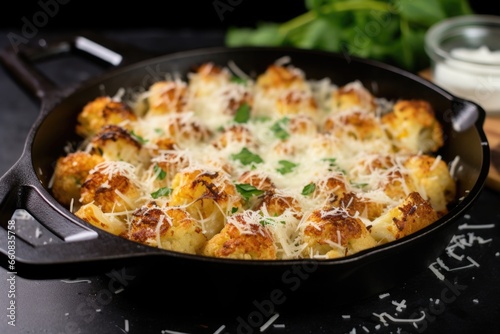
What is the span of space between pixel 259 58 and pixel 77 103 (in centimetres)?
Result: 90

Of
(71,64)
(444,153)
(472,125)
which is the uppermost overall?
(472,125)

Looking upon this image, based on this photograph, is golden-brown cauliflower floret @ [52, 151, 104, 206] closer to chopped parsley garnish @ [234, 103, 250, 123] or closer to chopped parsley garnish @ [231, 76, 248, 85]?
chopped parsley garnish @ [234, 103, 250, 123]

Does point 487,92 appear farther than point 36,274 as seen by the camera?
Yes

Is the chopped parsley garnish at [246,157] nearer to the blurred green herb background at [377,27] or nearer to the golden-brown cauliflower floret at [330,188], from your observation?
the golden-brown cauliflower floret at [330,188]

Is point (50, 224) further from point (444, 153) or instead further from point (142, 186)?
point (444, 153)

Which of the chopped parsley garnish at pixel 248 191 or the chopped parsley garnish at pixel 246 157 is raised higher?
the chopped parsley garnish at pixel 248 191

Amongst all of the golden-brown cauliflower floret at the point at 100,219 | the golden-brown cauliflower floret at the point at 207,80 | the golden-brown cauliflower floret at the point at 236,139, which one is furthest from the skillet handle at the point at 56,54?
the golden-brown cauliflower floret at the point at 100,219

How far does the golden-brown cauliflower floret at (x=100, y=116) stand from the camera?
112 inches

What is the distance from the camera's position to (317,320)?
2.20 metres

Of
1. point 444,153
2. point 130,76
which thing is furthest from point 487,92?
point 130,76

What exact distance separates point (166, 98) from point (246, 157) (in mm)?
554

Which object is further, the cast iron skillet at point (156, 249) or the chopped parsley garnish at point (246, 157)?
the chopped parsley garnish at point (246, 157)

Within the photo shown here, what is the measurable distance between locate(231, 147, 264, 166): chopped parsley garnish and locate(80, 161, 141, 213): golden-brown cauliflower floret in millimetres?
414

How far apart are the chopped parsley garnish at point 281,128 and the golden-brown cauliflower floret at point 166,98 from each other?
0.43 metres
